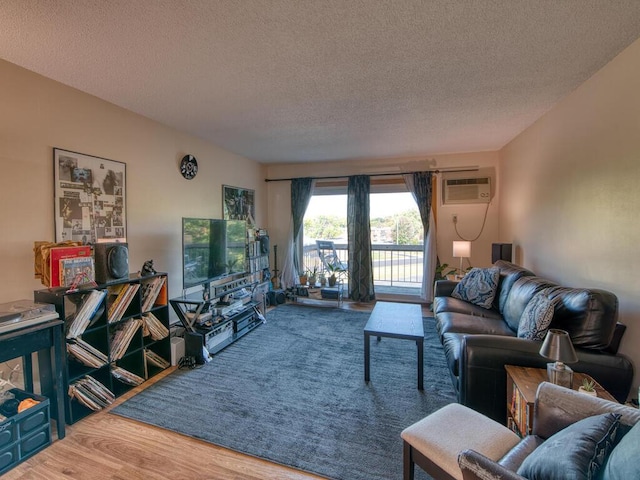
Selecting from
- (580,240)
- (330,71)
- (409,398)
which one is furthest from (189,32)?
(580,240)

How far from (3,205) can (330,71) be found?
245 cm

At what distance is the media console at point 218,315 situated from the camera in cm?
302

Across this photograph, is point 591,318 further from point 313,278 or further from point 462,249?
point 313,278

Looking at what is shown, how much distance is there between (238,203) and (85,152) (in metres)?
2.33

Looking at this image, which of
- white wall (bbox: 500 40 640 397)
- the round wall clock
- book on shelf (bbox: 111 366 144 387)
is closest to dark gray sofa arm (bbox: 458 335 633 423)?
white wall (bbox: 500 40 640 397)

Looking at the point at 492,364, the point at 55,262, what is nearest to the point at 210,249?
the point at 55,262

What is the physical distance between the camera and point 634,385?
6.28 feet

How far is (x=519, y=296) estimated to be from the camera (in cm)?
263

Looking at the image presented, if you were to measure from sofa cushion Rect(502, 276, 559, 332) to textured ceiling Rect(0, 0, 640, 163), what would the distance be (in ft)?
5.36

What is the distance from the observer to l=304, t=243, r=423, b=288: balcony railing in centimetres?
536

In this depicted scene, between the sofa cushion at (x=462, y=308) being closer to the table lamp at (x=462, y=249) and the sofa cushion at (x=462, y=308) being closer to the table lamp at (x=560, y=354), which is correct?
the table lamp at (x=462, y=249)

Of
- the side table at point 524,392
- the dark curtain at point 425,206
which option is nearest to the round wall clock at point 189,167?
the dark curtain at point 425,206

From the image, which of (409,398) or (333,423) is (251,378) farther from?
(409,398)

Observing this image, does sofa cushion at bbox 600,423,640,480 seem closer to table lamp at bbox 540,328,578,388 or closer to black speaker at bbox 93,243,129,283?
table lamp at bbox 540,328,578,388
